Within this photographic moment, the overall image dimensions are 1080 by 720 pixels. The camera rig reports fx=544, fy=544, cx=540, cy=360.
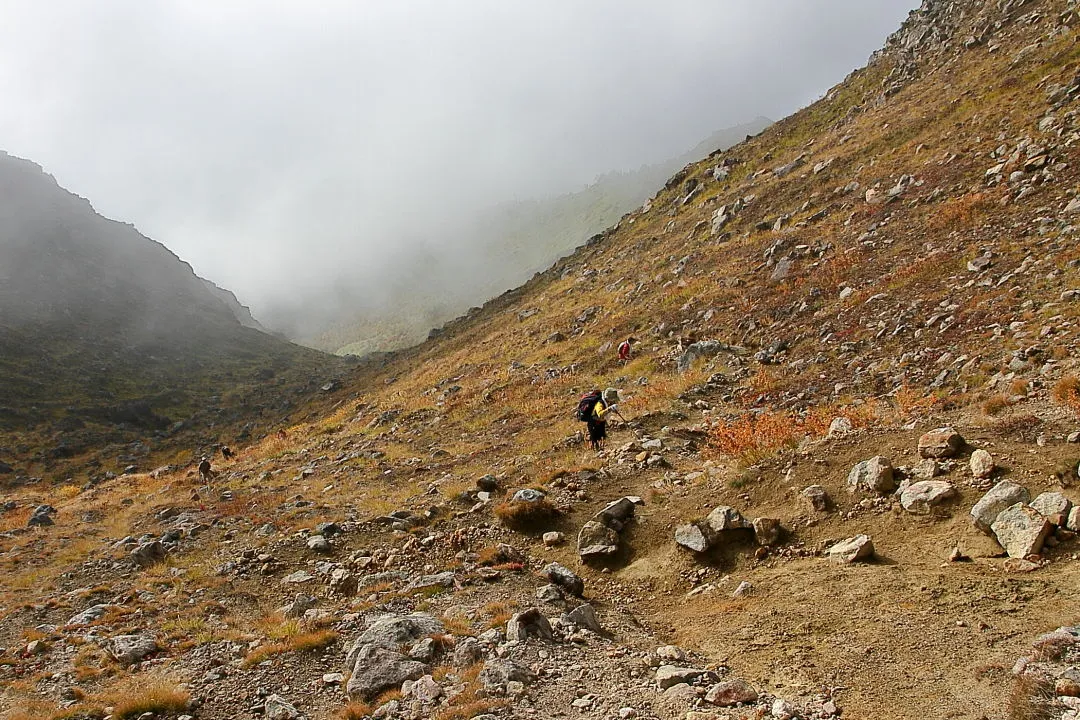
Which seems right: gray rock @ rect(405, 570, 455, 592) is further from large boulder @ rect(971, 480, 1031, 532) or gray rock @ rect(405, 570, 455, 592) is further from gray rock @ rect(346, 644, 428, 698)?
large boulder @ rect(971, 480, 1031, 532)

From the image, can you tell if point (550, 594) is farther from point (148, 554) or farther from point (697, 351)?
point (697, 351)

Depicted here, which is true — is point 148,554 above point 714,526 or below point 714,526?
above

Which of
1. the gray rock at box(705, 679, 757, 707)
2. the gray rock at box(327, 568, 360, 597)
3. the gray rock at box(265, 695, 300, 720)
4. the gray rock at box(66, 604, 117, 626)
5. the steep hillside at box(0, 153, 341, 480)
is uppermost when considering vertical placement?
the steep hillside at box(0, 153, 341, 480)

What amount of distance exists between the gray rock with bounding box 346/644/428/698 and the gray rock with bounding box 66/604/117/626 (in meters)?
7.33

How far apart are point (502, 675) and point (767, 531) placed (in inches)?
199

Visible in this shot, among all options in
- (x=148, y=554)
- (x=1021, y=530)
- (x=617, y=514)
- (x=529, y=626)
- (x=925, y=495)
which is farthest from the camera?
(x=148, y=554)

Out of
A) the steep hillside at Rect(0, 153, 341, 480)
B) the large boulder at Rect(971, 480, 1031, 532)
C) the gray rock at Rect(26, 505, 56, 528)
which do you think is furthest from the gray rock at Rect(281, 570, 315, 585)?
the steep hillside at Rect(0, 153, 341, 480)

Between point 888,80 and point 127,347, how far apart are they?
11513cm

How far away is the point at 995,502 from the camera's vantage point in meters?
7.18

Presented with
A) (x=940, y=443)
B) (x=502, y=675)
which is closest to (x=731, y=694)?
(x=502, y=675)

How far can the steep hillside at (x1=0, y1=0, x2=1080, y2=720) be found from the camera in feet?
20.5

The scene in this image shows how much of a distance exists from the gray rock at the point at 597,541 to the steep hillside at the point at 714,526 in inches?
2.8

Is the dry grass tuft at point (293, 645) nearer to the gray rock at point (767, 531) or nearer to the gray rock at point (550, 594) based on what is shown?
the gray rock at point (550, 594)

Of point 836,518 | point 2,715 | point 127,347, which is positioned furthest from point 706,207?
point 127,347
